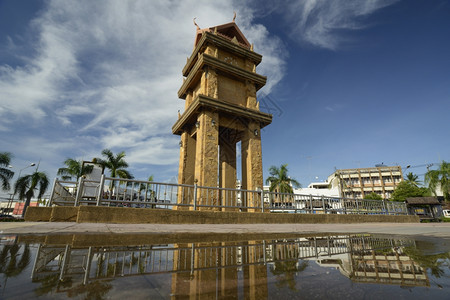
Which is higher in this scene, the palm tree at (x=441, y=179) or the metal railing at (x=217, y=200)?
the palm tree at (x=441, y=179)

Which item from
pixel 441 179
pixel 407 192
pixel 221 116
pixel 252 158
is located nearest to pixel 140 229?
pixel 252 158

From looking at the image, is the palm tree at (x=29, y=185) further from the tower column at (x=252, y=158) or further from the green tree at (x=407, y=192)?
the green tree at (x=407, y=192)

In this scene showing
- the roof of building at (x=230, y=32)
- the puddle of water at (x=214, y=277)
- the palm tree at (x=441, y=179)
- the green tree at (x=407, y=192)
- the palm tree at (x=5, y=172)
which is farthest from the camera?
the green tree at (x=407, y=192)

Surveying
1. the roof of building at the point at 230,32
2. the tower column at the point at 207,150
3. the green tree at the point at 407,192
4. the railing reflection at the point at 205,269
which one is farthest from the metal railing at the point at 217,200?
the green tree at the point at 407,192

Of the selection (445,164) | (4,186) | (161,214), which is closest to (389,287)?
(161,214)

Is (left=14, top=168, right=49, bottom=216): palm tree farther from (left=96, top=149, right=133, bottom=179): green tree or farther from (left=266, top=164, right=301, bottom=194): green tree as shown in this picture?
(left=266, top=164, right=301, bottom=194): green tree

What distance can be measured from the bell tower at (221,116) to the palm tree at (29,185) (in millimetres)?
25643

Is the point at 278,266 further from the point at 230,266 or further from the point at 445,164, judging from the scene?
the point at 445,164

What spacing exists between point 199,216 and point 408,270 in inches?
215

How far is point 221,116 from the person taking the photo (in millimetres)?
14328

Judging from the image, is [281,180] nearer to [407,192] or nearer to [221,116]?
[221,116]

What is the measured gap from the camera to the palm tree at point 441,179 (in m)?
35.1

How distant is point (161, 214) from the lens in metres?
5.82

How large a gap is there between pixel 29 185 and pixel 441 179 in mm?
61541
